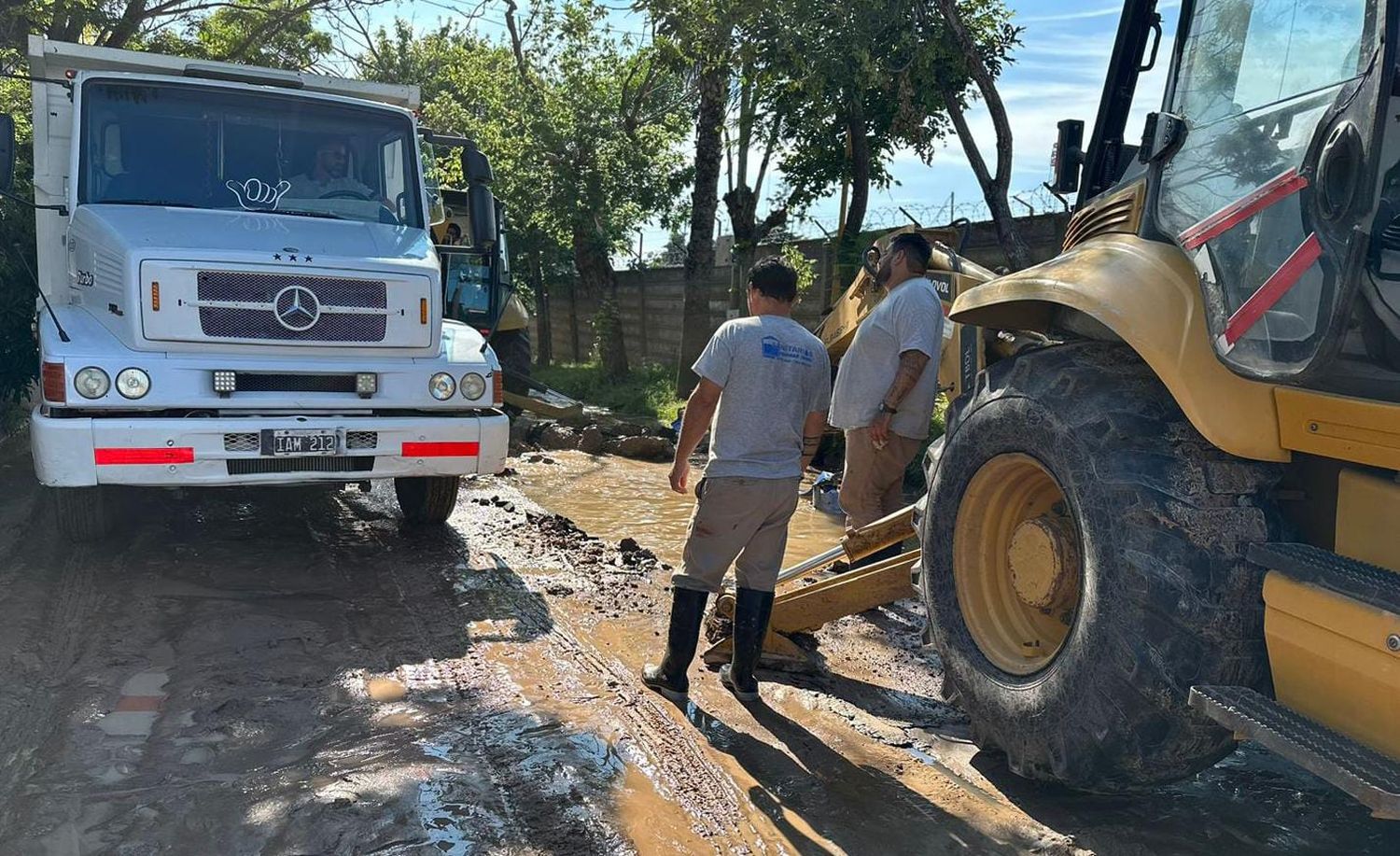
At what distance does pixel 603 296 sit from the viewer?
733 inches

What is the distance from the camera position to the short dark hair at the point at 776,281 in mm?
4520

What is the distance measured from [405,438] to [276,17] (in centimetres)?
1314

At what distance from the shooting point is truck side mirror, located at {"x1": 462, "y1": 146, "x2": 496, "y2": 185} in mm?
7137

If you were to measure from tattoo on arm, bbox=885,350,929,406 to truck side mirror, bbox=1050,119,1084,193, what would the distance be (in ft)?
4.15

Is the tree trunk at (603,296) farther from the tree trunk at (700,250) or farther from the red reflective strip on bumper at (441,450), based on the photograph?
the red reflective strip on bumper at (441,450)

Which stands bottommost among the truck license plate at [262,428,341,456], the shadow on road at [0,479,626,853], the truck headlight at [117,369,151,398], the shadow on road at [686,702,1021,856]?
the shadow on road at [0,479,626,853]

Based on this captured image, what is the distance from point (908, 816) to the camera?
11.4 ft

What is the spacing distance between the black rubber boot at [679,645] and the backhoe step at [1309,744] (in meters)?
2.10

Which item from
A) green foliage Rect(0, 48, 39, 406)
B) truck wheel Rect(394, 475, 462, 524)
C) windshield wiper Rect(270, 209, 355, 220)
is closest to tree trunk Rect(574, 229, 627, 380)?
green foliage Rect(0, 48, 39, 406)

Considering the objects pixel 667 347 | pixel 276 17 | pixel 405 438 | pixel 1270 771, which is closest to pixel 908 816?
pixel 1270 771

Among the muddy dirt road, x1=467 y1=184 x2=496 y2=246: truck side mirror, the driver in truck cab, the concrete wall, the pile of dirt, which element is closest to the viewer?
the muddy dirt road

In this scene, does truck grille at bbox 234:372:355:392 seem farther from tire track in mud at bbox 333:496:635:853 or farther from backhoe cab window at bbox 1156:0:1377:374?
backhoe cab window at bbox 1156:0:1377:374

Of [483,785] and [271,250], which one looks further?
[271,250]

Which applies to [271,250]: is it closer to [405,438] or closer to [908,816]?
[405,438]
